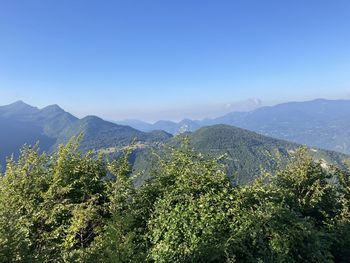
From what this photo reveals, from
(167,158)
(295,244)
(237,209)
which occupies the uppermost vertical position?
(167,158)

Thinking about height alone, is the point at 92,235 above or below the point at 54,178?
below

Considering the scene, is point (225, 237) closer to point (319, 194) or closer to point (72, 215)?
point (72, 215)

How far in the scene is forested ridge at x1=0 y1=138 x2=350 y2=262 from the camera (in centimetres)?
1355

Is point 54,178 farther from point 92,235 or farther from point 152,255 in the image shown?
point 152,255

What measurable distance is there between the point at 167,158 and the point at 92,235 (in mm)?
6548

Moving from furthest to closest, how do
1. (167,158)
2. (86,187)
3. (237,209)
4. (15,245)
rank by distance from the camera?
(167,158), (86,187), (237,209), (15,245)

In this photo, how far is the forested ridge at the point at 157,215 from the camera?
533 inches

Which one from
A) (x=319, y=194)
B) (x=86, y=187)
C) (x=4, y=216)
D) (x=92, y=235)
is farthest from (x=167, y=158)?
(x=4, y=216)

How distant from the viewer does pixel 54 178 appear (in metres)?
17.6

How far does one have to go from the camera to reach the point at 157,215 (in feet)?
53.7

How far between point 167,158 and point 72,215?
6.79 metres

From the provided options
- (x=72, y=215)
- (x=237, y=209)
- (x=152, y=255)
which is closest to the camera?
(x=152, y=255)

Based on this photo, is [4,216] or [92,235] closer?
[4,216]

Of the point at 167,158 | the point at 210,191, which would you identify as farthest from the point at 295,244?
the point at 167,158
